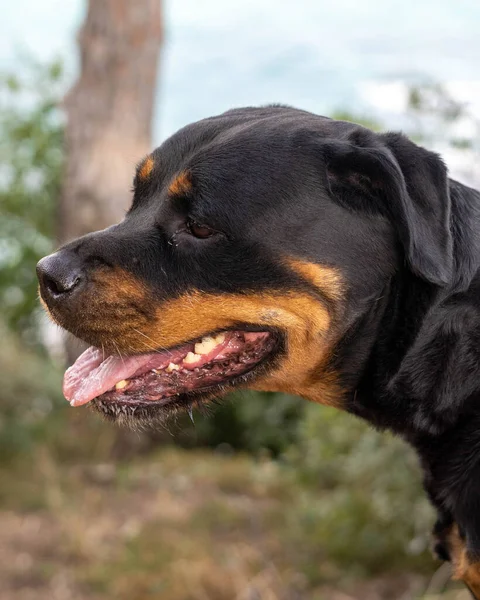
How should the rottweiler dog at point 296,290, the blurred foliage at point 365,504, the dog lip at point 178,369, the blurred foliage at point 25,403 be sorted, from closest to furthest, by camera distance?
the rottweiler dog at point 296,290
the dog lip at point 178,369
the blurred foliage at point 365,504
the blurred foliage at point 25,403

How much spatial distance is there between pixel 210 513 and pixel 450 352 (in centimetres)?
430

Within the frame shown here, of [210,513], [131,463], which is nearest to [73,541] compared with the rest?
[210,513]

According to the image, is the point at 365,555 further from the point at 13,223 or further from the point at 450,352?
the point at 13,223

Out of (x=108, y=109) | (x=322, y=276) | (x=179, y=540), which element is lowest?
(x=179, y=540)

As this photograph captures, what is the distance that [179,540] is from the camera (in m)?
5.93

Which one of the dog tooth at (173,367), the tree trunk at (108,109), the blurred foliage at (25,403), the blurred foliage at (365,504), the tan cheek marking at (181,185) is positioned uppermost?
the tan cheek marking at (181,185)

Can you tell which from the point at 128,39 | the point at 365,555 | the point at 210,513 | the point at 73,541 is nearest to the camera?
the point at 365,555

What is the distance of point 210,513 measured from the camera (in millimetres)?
6652

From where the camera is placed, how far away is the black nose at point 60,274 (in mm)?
2732

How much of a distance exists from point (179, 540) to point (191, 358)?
3456 mm

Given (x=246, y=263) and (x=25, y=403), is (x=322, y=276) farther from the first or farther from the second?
(x=25, y=403)

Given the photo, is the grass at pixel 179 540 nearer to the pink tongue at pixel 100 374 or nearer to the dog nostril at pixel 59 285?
the pink tongue at pixel 100 374

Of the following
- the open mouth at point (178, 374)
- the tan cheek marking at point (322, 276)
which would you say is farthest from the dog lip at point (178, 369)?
the tan cheek marking at point (322, 276)

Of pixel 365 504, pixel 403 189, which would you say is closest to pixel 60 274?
pixel 403 189
